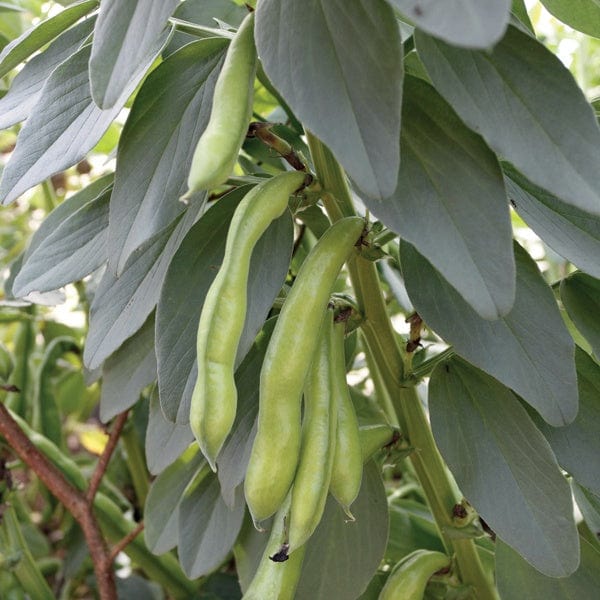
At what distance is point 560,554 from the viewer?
1.74ft

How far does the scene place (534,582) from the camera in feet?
2.10

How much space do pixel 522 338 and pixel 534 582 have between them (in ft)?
0.80

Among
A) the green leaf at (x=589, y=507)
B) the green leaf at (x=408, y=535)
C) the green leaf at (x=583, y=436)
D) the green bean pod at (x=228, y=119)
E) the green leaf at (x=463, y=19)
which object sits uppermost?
the green leaf at (x=463, y=19)

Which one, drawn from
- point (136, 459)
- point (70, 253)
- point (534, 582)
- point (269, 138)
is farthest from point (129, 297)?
point (136, 459)

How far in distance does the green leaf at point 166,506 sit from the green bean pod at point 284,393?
35cm

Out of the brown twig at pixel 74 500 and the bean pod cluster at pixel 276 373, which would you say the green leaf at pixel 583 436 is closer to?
the bean pod cluster at pixel 276 373

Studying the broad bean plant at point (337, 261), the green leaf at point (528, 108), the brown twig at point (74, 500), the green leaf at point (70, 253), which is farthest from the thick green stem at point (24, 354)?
the green leaf at point (528, 108)

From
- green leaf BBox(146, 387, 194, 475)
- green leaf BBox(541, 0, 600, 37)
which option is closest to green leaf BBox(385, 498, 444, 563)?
green leaf BBox(146, 387, 194, 475)

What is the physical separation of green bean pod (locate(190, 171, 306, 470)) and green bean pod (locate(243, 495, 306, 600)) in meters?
0.10

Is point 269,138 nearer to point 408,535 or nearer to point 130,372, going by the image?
point 130,372

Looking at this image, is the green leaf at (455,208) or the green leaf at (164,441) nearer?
the green leaf at (455,208)

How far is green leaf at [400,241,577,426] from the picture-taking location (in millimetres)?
492

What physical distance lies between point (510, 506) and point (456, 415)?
0.08 m

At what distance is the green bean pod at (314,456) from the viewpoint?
0.46 metres
